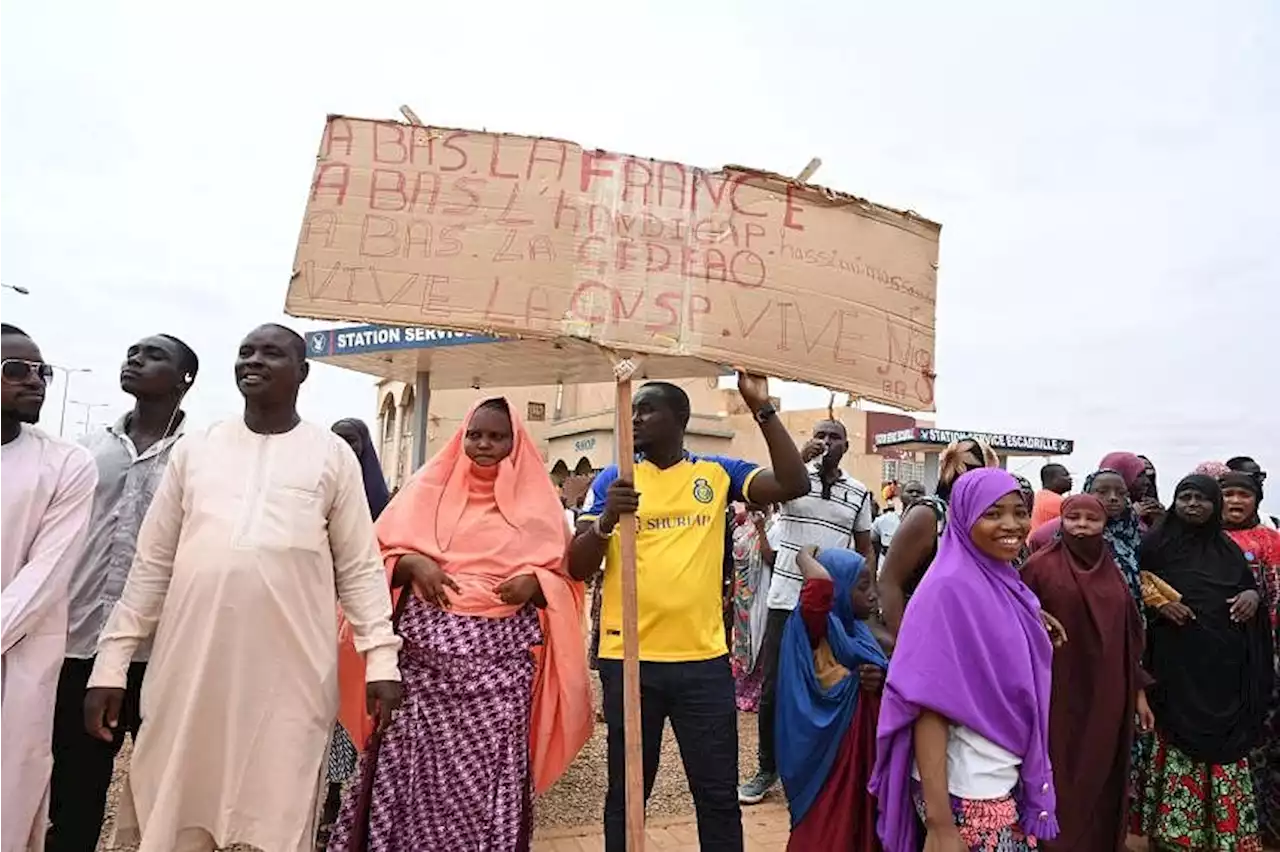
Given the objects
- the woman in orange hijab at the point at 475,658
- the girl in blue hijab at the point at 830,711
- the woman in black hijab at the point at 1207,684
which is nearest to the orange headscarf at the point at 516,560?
the woman in orange hijab at the point at 475,658

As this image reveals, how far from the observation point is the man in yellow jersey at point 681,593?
2.83 m

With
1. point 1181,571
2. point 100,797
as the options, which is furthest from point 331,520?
point 1181,571

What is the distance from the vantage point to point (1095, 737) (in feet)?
11.2

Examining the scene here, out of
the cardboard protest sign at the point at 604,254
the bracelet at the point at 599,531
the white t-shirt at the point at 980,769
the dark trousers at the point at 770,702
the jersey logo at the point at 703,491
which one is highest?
the cardboard protest sign at the point at 604,254

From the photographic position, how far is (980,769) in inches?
93.0

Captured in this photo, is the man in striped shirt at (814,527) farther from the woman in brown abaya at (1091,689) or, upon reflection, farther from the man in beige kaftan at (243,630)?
the man in beige kaftan at (243,630)

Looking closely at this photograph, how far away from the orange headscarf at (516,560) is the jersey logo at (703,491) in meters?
0.51

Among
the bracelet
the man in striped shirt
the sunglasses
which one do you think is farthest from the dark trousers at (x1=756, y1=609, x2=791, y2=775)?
the sunglasses

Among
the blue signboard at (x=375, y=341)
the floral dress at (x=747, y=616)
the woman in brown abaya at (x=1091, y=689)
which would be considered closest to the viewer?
the woman in brown abaya at (x=1091, y=689)

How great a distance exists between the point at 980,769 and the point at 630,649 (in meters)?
1.03

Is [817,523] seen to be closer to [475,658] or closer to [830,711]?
[830,711]

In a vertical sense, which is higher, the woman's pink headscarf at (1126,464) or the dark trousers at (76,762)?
the woman's pink headscarf at (1126,464)

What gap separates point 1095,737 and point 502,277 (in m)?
2.93

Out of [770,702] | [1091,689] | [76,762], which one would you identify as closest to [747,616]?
[770,702]
